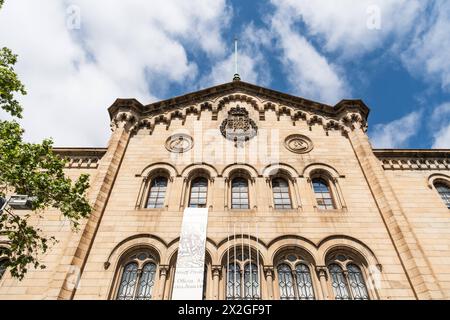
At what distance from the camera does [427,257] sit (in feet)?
33.9

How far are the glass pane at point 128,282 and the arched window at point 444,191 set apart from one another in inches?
517

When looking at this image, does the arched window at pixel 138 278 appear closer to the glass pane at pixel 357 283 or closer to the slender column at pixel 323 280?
the slender column at pixel 323 280

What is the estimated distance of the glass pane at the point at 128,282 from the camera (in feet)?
31.8

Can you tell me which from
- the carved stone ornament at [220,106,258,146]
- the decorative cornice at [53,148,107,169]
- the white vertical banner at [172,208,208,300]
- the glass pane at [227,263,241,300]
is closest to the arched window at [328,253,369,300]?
the glass pane at [227,263,241,300]

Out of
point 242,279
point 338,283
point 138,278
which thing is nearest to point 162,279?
point 138,278

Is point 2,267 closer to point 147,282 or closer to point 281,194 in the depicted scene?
point 147,282

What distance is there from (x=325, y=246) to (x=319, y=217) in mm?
1254

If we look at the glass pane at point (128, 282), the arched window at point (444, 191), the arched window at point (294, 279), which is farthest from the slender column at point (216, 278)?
the arched window at point (444, 191)

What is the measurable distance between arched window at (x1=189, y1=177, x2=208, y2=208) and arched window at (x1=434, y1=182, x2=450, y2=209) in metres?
10.5

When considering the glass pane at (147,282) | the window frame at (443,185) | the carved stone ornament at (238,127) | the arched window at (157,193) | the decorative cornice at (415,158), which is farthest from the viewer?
the carved stone ornament at (238,127)

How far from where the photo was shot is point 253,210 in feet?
38.7

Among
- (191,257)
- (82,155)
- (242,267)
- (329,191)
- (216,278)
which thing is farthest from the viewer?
(82,155)

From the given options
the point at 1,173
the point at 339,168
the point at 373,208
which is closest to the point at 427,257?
the point at 373,208

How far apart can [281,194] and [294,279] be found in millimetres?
3834
